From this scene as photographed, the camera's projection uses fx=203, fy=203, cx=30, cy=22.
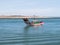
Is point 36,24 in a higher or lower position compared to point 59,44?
lower

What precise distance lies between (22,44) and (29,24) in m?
35.5

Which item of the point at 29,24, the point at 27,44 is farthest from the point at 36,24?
the point at 27,44

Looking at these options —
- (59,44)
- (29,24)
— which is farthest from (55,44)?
(29,24)

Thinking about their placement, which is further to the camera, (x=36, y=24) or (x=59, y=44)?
(x=36, y=24)

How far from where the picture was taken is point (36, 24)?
191ft

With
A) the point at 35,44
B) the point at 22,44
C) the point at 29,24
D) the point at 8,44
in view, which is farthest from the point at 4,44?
the point at 29,24

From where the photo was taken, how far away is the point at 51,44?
20.5m

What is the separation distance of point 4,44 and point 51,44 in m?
4.79

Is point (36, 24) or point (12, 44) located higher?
point (12, 44)

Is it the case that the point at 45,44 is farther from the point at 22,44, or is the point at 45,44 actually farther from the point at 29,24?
the point at 29,24

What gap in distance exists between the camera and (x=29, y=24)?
5641 cm

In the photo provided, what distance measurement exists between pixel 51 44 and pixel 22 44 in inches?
117

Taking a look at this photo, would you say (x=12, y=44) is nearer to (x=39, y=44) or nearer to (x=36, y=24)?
(x=39, y=44)

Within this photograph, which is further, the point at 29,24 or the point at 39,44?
the point at 29,24
